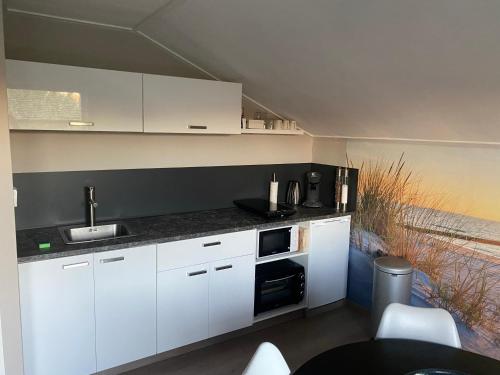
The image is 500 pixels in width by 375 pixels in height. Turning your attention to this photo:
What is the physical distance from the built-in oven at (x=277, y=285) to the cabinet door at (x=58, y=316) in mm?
1286

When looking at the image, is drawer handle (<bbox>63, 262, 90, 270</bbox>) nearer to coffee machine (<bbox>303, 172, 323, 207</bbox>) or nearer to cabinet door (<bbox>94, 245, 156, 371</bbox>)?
cabinet door (<bbox>94, 245, 156, 371</bbox>)

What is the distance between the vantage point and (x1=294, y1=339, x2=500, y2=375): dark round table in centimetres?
159

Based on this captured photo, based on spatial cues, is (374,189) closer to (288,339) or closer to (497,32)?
(288,339)

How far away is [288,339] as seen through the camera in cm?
326

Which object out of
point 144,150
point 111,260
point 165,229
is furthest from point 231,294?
point 144,150

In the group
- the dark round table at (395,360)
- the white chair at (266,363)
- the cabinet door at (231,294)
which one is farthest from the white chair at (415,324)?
the cabinet door at (231,294)

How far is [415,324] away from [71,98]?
237 cm

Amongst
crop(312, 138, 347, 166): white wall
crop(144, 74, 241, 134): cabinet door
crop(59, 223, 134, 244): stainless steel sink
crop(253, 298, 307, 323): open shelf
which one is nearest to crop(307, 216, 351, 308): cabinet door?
crop(253, 298, 307, 323): open shelf

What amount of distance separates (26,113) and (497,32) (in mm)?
2477

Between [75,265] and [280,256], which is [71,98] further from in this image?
[280,256]

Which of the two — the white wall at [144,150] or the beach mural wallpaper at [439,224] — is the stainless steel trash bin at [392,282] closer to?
the beach mural wallpaper at [439,224]

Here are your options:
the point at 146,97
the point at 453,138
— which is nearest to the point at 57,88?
the point at 146,97

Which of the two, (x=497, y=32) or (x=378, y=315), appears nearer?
(x=497, y=32)

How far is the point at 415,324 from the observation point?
199 centimetres
